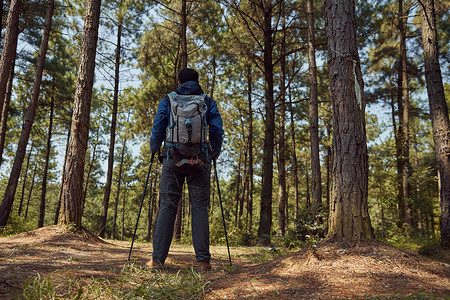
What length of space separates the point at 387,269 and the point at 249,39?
1033 cm

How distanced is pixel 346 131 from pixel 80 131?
4.90 meters

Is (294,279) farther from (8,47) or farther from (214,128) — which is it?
(8,47)

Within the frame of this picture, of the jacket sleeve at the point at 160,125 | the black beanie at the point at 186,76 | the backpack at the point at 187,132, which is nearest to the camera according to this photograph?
the backpack at the point at 187,132

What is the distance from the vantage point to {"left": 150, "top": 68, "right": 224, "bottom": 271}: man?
10.1ft

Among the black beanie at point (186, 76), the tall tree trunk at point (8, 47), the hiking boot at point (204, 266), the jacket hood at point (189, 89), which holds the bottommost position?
the hiking boot at point (204, 266)

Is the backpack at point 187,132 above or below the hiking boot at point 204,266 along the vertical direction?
above

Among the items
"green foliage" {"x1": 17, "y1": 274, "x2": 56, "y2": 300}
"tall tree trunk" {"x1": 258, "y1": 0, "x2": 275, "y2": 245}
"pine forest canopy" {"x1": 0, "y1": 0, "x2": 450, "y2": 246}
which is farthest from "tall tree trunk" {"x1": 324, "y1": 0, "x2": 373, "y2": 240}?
"tall tree trunk" {"x1": 258, "y1": 0, "x2": 275, "y2": 245}

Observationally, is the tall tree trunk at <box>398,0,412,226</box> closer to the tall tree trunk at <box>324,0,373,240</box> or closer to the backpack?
the tall tree trunk at <box>324,0,373,240</box>

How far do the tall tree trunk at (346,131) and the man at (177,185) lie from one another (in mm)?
1382

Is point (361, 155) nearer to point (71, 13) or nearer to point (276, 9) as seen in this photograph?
point (276, 9)

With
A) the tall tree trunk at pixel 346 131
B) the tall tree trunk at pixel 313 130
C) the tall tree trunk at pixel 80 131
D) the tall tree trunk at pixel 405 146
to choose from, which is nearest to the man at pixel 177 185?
the tall tree trunk at pixel 346 131

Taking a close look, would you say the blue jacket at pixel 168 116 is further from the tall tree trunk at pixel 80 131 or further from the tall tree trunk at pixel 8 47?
the tall tree trunk at pixel 8 47

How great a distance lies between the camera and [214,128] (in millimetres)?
3342

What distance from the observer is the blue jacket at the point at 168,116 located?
320 cm
